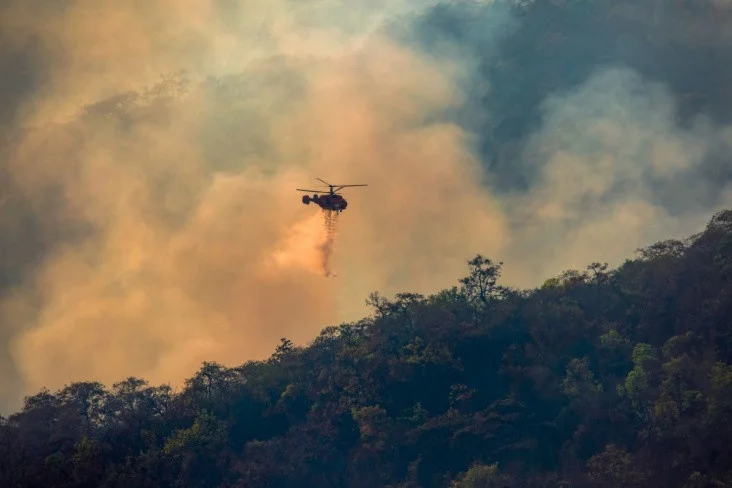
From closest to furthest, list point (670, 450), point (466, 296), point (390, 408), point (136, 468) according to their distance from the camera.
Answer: point (670, 450), point (136, 468), point (390, 408), point (466, 296)

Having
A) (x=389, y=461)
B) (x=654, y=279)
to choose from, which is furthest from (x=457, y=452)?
(x=654, y=279)

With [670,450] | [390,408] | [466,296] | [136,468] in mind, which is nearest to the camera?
[670,450]

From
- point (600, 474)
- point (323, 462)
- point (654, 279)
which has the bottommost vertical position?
point (600, 474)

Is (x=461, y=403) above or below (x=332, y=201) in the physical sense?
below

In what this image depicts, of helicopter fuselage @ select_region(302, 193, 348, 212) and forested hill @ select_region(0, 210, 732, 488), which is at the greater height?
helicopter fuselage @ select_region(302, 193, 348, 212)

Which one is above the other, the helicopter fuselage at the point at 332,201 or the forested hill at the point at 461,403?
the helicopter fuselage at the point at 332,201

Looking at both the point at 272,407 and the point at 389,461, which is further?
the point at 272,407

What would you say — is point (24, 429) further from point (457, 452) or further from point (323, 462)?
point (457, 452)

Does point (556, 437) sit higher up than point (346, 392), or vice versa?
point (346, 392)
